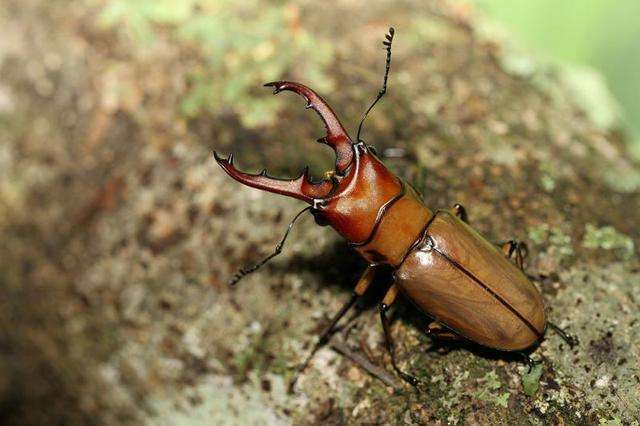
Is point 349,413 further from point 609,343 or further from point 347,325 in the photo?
point 609,343

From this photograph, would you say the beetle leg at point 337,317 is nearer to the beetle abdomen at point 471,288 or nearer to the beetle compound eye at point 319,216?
the beetle abdomen at point 471,288

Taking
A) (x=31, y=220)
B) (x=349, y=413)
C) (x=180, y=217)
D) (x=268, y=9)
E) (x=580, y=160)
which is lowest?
(x=31, y=220)

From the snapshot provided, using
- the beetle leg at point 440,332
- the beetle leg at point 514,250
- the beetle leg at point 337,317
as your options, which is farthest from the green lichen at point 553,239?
the beetle leg at point 337,317

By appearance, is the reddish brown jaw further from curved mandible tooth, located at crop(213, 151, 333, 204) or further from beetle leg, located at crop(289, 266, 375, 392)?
beetle leg, located at crop(289, 266, 375, 392)

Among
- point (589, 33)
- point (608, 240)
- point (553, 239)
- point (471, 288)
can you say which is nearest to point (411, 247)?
point (471, 288)

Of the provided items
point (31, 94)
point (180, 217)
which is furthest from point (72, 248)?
point (31, 94)

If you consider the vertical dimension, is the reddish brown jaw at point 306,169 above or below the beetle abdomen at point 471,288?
above

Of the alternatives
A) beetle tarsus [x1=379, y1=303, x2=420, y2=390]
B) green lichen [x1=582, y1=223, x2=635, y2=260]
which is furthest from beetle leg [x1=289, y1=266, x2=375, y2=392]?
green lichen [x1=582, y1=223, x2=635, y2=260]
